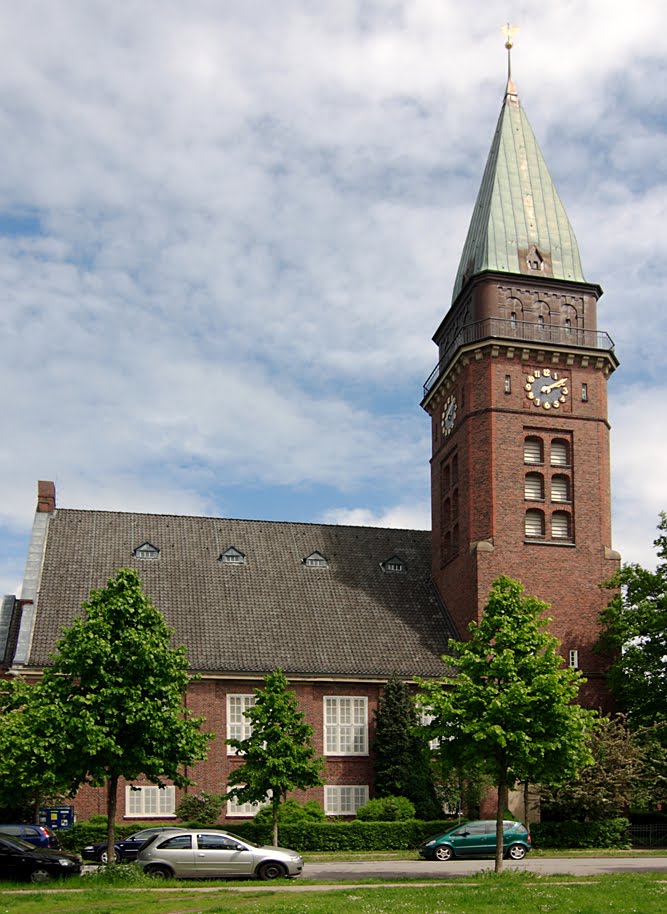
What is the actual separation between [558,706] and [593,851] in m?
12.4

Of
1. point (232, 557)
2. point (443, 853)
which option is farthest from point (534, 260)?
point (443, 853)

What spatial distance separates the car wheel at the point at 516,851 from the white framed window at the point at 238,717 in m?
13.3

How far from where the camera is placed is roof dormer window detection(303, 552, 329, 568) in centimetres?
5362

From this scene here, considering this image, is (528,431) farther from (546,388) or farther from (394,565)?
(394,565)

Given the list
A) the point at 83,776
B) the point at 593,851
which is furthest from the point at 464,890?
the point at 593,851

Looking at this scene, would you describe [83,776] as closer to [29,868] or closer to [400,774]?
[29,868]

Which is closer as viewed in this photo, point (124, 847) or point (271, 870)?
point (271, 870)

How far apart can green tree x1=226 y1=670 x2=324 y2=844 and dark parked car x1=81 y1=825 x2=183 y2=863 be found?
324 centimetres

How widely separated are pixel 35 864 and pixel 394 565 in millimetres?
29003

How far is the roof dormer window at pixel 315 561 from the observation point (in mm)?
53625

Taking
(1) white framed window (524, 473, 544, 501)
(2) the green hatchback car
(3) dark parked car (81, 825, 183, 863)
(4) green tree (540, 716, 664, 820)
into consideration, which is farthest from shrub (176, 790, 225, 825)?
(1) white framed window (524, 473, 544, 501)

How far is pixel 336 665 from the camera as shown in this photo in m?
47.6

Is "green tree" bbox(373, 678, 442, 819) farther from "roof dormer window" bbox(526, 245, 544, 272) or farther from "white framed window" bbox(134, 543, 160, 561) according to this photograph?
"roof dormer window" bbox(526, 245, 544, 272)

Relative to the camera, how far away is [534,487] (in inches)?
1996
